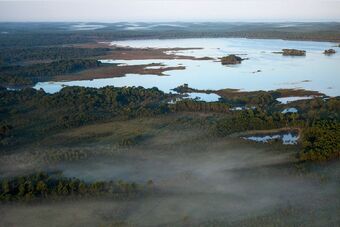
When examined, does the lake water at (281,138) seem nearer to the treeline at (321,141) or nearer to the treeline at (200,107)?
the treeline at (321,141)

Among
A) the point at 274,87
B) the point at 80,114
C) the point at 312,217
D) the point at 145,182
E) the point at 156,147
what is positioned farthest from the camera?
the point at 274,87

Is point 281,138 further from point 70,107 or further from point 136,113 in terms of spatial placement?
point 70,107

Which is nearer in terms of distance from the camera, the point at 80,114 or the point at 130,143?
the point at 130,143

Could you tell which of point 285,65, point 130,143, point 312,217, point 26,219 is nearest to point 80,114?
point 130,143

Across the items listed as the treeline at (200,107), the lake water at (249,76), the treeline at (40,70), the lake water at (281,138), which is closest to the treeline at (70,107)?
the treeline at (200,107)

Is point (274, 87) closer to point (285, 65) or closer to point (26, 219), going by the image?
point (285, 65)

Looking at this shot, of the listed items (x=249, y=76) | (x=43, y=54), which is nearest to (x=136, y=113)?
(x=249, y=76)
